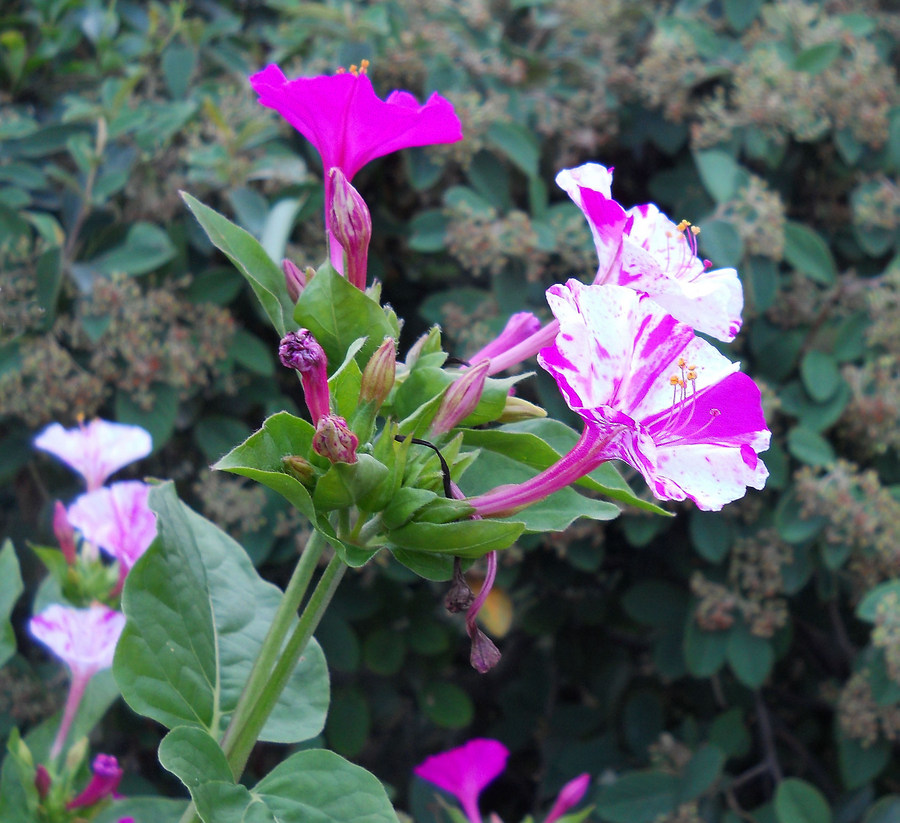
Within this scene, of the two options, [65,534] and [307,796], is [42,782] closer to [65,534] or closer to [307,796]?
[65,534]

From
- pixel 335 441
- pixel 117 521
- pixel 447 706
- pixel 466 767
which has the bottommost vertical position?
pixel 447 706

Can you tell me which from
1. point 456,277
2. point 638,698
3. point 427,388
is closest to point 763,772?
point 638,698

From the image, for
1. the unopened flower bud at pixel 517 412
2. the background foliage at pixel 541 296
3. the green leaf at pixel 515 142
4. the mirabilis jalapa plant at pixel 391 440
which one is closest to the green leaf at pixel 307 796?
the mirabilis jalapa plant at pixel 391 440

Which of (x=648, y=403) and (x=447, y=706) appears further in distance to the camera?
(x=447, y=706)

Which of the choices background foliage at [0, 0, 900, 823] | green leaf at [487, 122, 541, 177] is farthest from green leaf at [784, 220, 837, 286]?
green leaf at [487, 122, 541, 177]

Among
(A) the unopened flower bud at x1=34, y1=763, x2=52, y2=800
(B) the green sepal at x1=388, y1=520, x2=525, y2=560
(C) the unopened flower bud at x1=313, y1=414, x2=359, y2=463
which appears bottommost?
(A) the unopened flower bud at x1=34, y1=763, x2=52, y2=800

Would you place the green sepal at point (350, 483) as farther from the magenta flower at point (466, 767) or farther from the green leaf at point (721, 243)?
the green leaf at point (721, 243)

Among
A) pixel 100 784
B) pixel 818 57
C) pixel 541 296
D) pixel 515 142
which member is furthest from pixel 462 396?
pixel 818 57

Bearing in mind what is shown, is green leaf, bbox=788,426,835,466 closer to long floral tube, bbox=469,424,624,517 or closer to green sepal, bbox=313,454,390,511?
long floral tube, bbox=469,424,624,517
